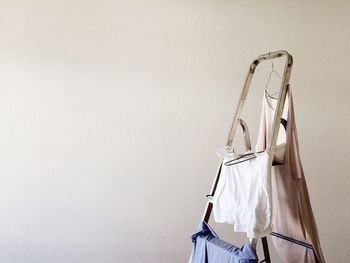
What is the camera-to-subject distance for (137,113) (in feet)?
7.59

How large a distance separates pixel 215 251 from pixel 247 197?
0.94ft

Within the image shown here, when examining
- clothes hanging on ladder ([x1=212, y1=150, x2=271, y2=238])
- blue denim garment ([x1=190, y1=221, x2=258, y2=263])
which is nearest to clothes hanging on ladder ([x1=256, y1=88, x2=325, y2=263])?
clothes hanging on ladder ([x1=212, y1=150, x2=271, y2=238])

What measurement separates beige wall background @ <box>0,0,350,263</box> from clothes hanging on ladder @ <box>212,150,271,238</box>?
62 cm

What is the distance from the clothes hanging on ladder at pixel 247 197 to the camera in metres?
1.49

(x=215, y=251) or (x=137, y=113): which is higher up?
(x=137, y=113)

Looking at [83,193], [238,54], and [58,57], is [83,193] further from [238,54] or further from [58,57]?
[238,54]

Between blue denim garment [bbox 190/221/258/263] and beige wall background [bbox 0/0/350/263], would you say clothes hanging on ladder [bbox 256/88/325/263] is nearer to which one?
blue denim garment [bbox 190/221/258/263]

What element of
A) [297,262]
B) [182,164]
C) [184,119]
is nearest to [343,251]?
[297,262]

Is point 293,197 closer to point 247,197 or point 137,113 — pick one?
point 247,197

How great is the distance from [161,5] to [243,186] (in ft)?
4.19

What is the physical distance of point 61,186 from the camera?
2301 mm

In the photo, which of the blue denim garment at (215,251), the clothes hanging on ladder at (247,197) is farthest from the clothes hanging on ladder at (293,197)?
the blue denim garment at (215,251)

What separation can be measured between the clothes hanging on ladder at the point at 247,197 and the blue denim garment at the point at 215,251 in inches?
3.1

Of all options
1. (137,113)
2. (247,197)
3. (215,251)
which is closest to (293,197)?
(247,197)
